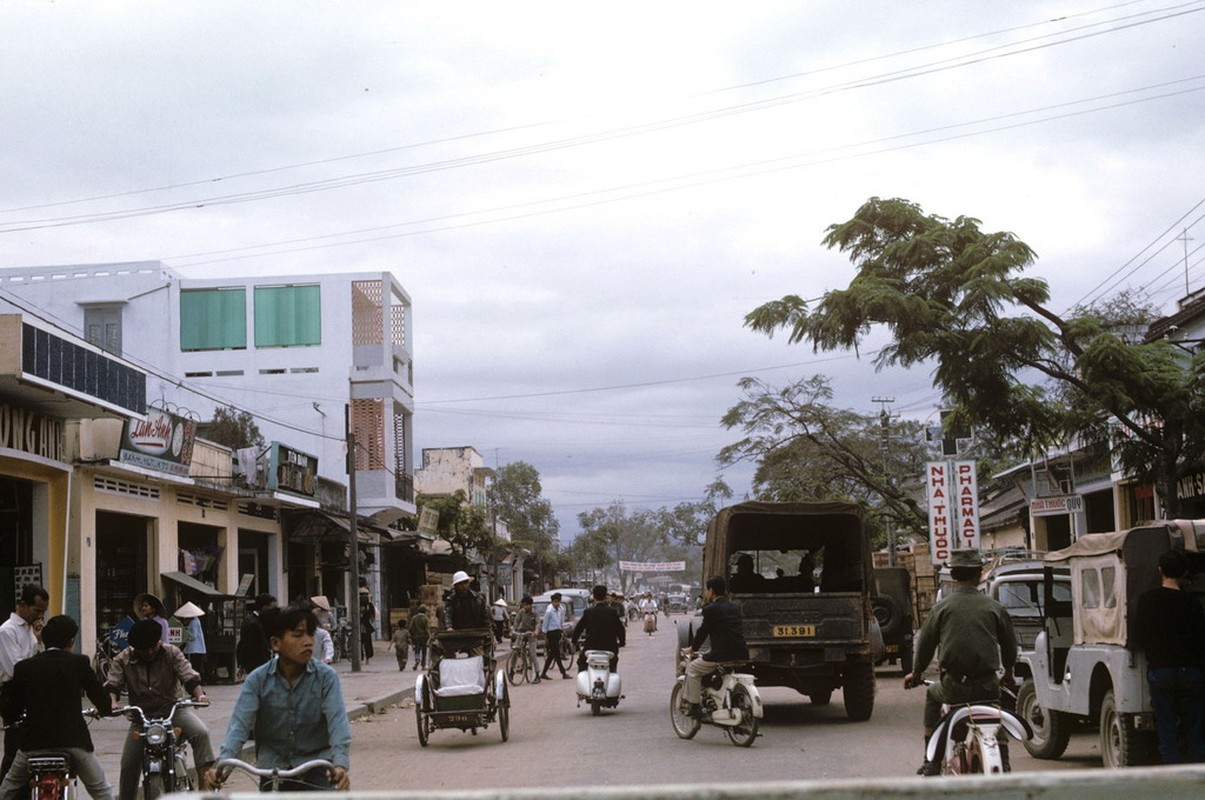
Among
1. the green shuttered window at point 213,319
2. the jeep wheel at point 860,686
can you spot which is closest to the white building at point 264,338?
the green shuttered window at point 213,319

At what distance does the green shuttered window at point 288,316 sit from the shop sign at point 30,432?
26090 millimetres

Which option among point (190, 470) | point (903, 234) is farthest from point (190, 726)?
point (190, 470)

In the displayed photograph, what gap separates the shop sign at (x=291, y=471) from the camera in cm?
3475

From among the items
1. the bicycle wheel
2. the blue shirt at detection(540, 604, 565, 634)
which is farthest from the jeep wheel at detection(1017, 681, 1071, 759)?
the blue shirt at detection(540, 604, 565, 634)

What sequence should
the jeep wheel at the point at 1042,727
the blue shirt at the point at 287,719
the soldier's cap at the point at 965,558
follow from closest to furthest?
the blue shirt at the point at 287,719
the soldier's cap at the point at 965,558
the jeep wheel at the point at 1042,727

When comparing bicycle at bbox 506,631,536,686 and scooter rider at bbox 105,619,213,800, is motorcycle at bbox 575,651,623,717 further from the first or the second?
scooter rider at bbox 105,619,213,800

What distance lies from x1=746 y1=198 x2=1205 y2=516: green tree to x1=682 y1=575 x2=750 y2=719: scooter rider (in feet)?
19.5

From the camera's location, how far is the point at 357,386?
48.1 metres

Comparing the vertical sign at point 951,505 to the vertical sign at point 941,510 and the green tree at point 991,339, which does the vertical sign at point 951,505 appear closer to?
the vertical sign at point 941,510

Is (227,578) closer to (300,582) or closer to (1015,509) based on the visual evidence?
(300,582)

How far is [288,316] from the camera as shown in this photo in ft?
161

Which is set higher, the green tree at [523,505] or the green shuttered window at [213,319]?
the green shuttered window at [213,319]

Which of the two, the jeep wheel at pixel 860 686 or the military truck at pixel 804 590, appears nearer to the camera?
the military truck at pixel 804 590

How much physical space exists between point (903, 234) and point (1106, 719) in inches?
435
